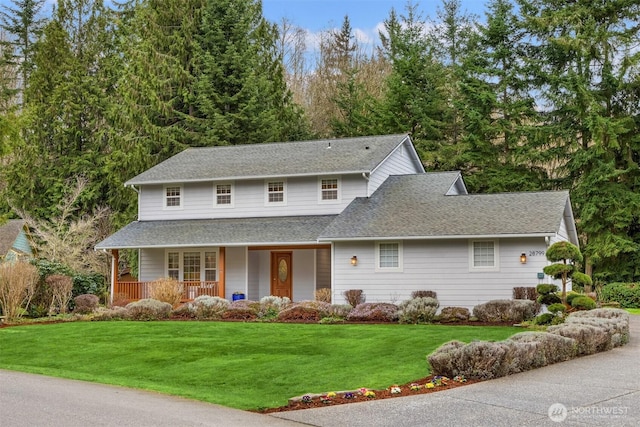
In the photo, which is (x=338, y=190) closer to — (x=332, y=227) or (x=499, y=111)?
(x=332, y=227)

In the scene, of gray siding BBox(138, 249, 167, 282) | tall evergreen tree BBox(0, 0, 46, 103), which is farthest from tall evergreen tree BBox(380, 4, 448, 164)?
tall evergreen tree BBox(0, 0, 46, 103)

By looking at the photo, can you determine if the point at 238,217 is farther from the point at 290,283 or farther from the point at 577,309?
the point at 577,309

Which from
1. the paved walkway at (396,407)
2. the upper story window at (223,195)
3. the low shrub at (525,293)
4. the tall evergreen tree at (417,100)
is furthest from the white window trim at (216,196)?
the paved walkway at (396,407)

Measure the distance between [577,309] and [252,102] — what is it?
23.5 m

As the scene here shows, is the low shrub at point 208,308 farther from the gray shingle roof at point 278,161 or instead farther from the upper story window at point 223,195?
the upper story window at point 223,195

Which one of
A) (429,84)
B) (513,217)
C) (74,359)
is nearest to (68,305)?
(74,359)

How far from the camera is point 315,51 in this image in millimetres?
50312

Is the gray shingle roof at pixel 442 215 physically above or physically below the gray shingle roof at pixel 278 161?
below

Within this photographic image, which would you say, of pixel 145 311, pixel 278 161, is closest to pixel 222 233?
pixel 278 161

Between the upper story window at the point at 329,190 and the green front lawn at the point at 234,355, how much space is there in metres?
8.48

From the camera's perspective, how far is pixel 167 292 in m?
23.4

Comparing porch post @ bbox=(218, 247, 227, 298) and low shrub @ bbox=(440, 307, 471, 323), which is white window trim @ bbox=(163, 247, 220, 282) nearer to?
porch post @ bbox=(218, 247, 227, 298)

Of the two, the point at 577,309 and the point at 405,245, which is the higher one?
the point at 405,245

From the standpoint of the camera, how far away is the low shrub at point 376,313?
19203 mm
